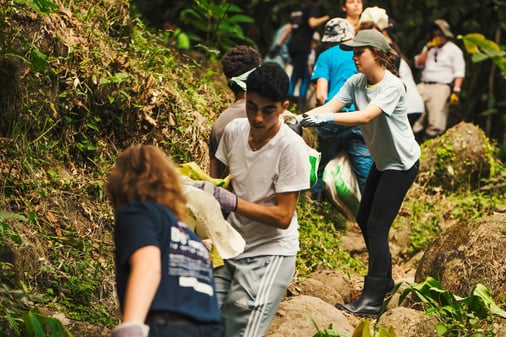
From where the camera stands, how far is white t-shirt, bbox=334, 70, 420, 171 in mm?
7418

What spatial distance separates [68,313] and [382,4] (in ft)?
38.8

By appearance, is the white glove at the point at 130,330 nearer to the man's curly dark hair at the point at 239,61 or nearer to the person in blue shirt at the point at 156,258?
the person in blue shirt at the point at 156,258

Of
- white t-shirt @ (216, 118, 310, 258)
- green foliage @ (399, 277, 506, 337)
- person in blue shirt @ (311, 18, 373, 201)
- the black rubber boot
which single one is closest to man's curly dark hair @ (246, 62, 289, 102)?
white t-shirt @ (216, 118, 310, 258)

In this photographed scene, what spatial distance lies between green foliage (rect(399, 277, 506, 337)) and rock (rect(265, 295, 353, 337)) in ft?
1.55

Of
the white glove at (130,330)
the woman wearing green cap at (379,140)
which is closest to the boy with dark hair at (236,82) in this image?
the woman wearing green cap at (379,140)

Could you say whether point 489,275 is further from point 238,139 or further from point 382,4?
point 382,4

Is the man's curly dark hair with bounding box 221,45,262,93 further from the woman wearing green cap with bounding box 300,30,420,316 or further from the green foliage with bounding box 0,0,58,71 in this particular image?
the green foliage with bounding box 0,0,58,71

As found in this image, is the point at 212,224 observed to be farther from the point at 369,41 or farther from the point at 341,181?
the point at 341,181

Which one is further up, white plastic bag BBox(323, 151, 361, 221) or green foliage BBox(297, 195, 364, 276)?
white plastic bag BBox(323, 151, 361, 221)

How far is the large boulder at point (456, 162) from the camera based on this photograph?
12453 mm

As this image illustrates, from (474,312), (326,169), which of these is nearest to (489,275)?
(474,312)

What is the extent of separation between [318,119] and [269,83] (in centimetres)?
165

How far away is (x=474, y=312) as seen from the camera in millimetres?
6926

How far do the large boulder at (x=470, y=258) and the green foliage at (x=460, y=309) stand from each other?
82 centimetres
